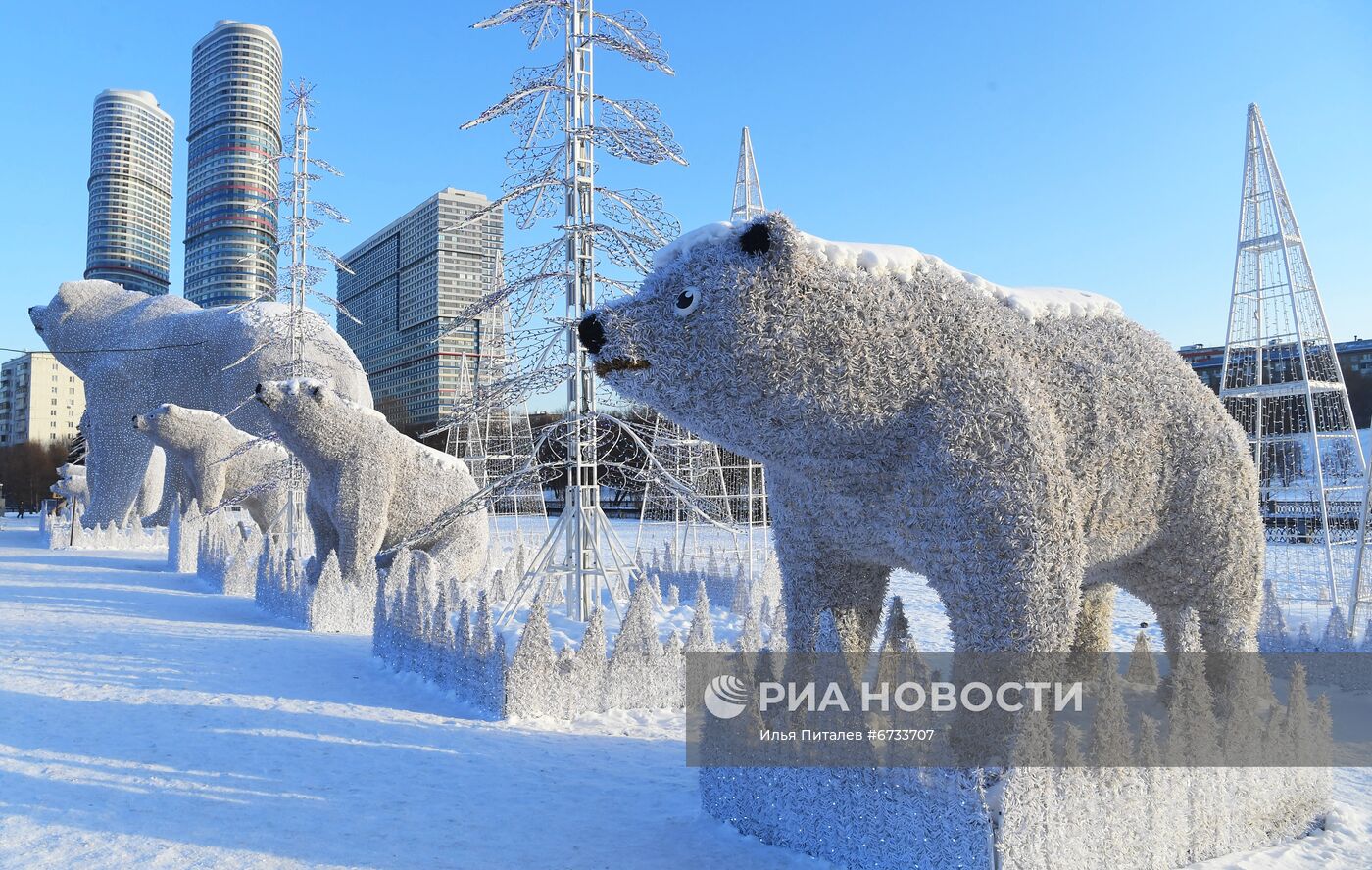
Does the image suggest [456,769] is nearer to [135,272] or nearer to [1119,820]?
[1119,820]

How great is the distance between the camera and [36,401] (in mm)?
62406

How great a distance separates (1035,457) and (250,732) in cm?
448

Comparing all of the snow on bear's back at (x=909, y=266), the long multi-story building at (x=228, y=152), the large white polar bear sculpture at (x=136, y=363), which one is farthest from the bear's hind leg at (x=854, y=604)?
the long multi-story building at (x=228, y=152)

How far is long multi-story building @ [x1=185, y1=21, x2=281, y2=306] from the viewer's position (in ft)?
71.9

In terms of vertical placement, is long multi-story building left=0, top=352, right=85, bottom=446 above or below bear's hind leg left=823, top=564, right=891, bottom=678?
above

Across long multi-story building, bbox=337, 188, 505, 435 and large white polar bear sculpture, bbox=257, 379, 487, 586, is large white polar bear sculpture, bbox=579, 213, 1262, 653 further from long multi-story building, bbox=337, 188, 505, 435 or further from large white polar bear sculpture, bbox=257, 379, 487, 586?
large white polar bear sculpture, bbox=257, 379, 487, 586

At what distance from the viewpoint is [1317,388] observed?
7.29 m

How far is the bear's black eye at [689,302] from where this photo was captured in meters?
2.98

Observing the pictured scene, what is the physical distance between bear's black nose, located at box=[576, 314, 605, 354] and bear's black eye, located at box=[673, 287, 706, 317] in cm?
28

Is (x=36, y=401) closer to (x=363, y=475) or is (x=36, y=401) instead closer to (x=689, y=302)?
(x=363, y=475)

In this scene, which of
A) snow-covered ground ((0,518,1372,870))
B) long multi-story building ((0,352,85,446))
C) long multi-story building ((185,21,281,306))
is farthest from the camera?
long multi-story building ((0,352,85,446))

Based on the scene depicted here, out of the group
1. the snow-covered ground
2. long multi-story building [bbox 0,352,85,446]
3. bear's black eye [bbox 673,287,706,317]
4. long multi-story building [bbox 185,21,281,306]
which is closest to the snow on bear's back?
bear's black eye [bbox 673,287,706,317]

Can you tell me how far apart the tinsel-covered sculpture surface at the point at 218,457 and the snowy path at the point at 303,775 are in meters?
7.62

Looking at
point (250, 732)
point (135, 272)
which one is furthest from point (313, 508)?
point (135, 272)
